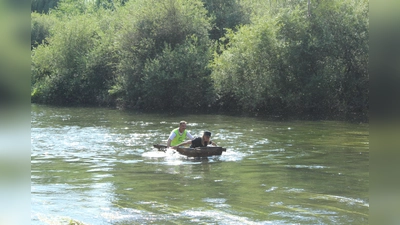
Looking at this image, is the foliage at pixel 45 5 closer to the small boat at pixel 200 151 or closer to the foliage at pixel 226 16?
the foliage at pixel 226 16

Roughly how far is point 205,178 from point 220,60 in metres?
28.1

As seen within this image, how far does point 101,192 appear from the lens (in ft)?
44.9

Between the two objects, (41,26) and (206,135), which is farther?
(41,26)

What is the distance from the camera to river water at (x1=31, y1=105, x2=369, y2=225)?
1091cm

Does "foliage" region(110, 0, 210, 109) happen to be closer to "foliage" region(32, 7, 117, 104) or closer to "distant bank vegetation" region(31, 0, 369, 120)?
"distant bank vegetation" region(31, 0, 369, 120)

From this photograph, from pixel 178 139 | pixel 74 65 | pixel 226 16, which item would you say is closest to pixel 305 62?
pixel 226 16

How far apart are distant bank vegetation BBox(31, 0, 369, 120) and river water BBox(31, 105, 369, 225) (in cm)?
980

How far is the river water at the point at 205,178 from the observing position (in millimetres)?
10906

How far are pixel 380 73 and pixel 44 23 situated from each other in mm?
75761

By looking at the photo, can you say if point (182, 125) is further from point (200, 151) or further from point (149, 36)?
point (149, 36)

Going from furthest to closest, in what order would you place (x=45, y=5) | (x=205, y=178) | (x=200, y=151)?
(x=45, y=5)
(x=200, y=151)
(x=205, y=178)

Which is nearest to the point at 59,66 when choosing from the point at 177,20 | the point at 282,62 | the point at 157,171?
the point at 177,20

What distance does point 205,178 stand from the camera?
15734 millimetres

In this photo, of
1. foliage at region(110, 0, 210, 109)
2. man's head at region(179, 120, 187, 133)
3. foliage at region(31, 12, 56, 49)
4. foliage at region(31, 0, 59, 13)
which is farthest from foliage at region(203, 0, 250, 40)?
foliage at region(31, 0, 59, 13)
